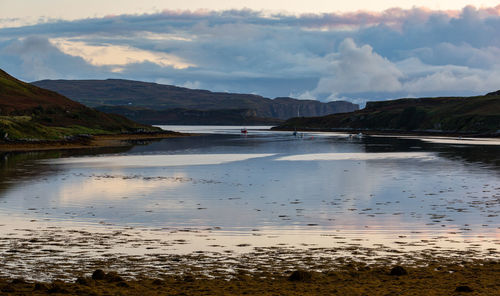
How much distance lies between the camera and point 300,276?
1673 cm

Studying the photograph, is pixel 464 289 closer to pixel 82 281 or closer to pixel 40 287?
pixel 82 281

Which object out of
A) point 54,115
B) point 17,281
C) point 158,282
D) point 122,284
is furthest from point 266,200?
point 54,115

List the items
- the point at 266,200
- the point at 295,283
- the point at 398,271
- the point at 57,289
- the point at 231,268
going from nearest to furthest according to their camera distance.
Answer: the point at 57,289 < the point at 295,283 < the point at 398,271 < the point at 231,268 < the point at 266,200

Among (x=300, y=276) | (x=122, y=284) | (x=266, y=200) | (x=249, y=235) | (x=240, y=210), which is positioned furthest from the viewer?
(x=266, y=200)

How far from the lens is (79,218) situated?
29750 mm

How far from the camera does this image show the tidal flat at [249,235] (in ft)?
54.4

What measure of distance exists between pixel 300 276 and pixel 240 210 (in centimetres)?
1658

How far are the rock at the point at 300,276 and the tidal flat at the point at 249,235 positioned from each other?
4 centimetres

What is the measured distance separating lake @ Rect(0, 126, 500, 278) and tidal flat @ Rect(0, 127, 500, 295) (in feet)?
0.27

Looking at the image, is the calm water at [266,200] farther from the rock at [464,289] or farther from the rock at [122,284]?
the rock at [464,289]

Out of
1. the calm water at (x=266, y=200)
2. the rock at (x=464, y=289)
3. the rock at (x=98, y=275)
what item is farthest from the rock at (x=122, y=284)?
the rock at (x=464, y=289)

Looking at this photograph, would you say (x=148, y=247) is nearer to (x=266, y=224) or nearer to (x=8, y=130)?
(x=266, y=224)

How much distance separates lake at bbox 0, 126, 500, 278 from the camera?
916 inches

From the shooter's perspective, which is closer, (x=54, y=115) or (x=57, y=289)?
(x=57, y=289)
